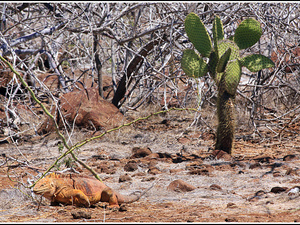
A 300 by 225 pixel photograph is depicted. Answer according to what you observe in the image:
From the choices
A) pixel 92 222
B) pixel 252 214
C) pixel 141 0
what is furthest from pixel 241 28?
pixel 92 222

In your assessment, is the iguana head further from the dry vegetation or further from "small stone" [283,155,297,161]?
"small stone" [283,155,297,161]

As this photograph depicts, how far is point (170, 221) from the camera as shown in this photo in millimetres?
2531

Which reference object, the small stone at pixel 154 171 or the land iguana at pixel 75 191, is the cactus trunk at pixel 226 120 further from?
the land iguana at pixel 75 191

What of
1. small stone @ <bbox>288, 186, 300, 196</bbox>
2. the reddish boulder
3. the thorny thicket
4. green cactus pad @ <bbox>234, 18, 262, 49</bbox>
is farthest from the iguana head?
the reddish boulder

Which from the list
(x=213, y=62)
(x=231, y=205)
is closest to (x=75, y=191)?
(x=231, y=205)

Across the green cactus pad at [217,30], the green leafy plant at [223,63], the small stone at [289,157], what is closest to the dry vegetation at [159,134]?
the small stone at [289,157]

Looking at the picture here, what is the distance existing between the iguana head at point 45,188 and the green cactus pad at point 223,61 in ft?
8.36

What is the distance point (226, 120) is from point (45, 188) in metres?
2.56

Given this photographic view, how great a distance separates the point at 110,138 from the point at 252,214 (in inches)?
143

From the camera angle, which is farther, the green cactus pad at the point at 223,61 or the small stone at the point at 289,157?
the green cactus pad at the point at 223,61

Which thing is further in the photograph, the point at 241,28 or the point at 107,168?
the point at 241,28

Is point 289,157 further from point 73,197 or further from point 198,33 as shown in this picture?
point 73,197

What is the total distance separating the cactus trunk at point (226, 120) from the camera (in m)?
4.66

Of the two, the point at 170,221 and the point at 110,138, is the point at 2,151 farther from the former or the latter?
the point at 170,221
